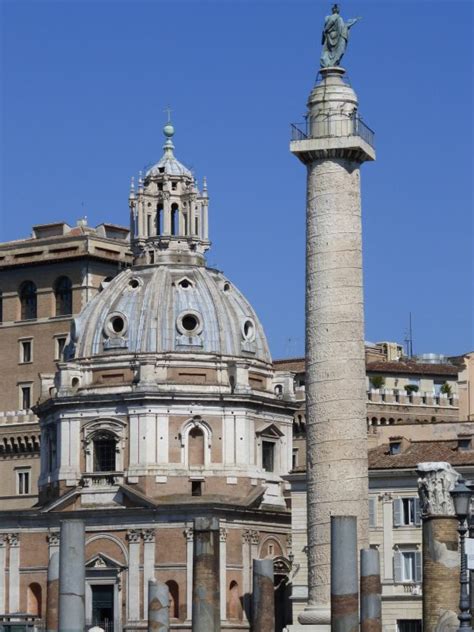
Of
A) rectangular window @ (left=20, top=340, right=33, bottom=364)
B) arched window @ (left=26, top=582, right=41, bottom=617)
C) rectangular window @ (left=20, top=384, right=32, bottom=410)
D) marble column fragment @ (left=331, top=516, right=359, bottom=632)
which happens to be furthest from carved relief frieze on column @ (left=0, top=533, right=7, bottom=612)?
marble column fragment @ (left=331, top=516, right=359, bottom=632)

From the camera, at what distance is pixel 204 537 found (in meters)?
43.1

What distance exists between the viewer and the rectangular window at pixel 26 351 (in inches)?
3839

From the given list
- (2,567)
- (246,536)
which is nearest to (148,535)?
(246,536)

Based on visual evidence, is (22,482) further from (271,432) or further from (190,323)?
(271,432)

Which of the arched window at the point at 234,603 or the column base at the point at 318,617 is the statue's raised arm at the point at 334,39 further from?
the arched window at the point at 234,603

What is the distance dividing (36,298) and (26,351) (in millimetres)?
2430

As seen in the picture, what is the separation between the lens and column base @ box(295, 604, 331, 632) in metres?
51.3

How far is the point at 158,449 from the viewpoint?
8100 cm

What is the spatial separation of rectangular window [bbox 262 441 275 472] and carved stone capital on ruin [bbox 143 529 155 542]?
19.6ft

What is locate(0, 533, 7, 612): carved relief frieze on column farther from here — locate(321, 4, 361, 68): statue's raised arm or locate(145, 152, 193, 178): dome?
locate(321, 4, 361, 68): statue's raised arm

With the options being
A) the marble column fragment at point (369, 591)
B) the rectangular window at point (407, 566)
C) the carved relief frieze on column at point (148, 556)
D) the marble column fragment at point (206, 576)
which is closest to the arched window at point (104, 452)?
the carved relief frieze on column at point (148, 556)

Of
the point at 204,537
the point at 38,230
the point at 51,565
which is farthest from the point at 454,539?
the point at 38,230

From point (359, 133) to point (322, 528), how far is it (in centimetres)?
991

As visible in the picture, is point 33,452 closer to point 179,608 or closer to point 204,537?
point 179,608
